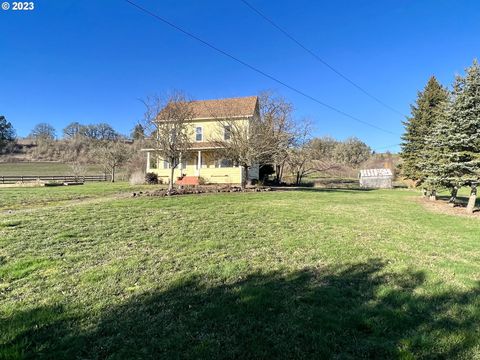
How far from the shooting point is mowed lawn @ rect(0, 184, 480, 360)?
3064mm

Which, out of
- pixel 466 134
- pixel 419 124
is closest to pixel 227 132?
pixel 419 124

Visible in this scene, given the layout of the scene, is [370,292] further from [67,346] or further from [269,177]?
[269,177]

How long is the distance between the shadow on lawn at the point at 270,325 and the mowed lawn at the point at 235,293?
0.05 feet

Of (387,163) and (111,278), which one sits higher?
(387,163)

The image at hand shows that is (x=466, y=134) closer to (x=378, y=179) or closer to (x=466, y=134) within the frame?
(x=466, y=134)

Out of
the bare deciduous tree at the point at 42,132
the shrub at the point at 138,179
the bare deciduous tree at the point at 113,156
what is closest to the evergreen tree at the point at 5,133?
the bare deciduous tree at the point at 42,132

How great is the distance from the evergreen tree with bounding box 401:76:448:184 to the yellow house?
1187cm

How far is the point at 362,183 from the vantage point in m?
34.7

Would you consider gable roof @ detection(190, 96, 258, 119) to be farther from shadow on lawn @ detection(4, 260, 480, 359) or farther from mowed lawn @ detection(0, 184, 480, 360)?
shadow on lawn @ detection(4, 260, 480, 359)

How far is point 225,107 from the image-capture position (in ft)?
92.1

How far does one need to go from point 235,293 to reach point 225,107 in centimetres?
2522

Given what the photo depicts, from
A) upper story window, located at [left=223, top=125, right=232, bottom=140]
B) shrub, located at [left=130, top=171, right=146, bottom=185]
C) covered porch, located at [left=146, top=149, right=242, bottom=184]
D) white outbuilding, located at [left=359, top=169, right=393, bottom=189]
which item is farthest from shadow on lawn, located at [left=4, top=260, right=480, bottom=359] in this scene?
white outbuilding, located at [left=359, top=169, right=393, bottom=189]

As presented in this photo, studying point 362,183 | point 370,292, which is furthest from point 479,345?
point 362,183

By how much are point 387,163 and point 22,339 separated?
169ft
